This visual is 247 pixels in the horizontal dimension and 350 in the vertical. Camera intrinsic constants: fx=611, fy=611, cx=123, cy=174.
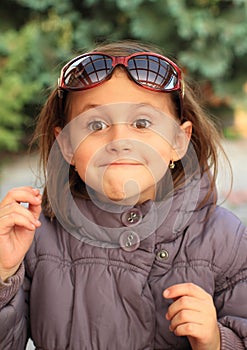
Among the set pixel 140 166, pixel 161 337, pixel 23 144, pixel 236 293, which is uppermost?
pixel 23 144

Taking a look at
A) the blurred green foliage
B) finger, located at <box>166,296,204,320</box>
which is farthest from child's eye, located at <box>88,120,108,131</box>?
the blurred green foliage

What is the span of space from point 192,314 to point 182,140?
53 centimetres

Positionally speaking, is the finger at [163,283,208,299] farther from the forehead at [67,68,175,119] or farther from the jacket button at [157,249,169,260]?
the forehead at [67,68,175,119]

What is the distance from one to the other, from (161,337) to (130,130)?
55 cm

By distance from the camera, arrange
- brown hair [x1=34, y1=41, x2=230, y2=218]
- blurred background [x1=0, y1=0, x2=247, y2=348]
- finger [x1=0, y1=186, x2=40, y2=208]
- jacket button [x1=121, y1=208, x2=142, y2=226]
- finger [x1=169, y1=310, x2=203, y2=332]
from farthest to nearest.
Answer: blurred background [x1=0, y1=0, x2=247, y2=348] → brown hair [x1=34, y1=41, x2=230, y2=218] → jacket button [x1=121, y1=208, x2=142, y2=226] → finger [x1=0, y1=186, x2=40, y2=208] → finger [x1=169, y1=310, x2=203, y2=332]

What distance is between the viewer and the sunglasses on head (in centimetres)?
156

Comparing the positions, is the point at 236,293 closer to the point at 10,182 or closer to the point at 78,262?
the point at 78,262

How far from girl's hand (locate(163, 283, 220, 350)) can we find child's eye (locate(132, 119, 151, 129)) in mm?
423

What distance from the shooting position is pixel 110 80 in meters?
1.57

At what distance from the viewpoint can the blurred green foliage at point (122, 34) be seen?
22.7 feet

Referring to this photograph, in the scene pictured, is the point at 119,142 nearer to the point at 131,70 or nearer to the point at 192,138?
the point at 131,70

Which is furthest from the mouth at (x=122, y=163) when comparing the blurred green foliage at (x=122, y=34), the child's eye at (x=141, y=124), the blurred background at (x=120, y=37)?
the blurred green foliage at (x=122, y=34)

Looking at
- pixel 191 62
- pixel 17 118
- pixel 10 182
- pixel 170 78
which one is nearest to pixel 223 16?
pixel 191 62

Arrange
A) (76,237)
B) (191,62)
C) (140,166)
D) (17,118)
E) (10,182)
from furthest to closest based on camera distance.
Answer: (191,62), (17,118), (10,182), (76,237), (140,166)
